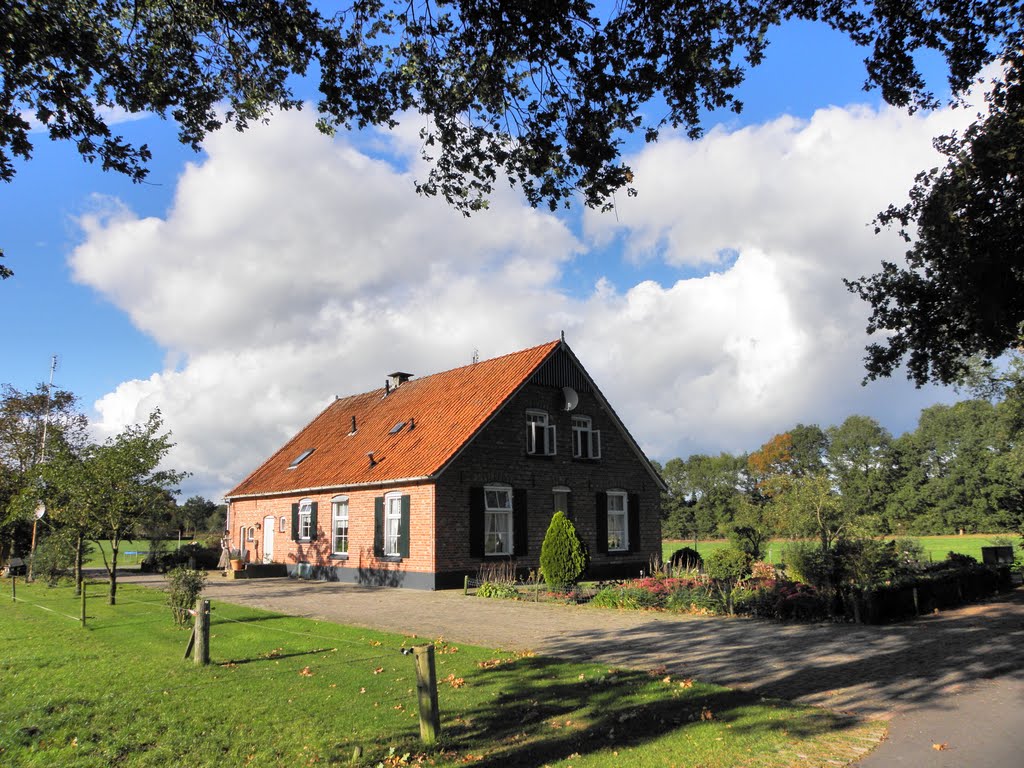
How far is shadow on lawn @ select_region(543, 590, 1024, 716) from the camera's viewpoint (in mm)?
8016

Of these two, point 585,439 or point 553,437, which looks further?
point 585,439

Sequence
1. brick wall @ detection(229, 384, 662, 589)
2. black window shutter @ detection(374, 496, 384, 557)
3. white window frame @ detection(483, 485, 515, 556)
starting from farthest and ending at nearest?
black window shutter @ detection(374, 496, 384, 557) → white window frame @ detection(483, 485, 515, 556) → brick wall @ detection(229, 384, 662, 589)

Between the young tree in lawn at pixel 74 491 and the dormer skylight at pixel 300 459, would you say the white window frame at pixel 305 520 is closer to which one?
the dormer skylight at pixel 300 459

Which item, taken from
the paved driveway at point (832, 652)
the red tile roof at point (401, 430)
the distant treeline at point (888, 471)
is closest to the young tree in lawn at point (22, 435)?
the red tile roof at point (401, 430)

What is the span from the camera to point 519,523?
23531mm

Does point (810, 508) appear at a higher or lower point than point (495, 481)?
lower

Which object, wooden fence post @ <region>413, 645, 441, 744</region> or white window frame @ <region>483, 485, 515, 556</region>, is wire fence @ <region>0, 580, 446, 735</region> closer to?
wooden fence post @ <region>413, 645, 441, 744</region>

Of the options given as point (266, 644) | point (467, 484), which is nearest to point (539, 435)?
point (467, 484)

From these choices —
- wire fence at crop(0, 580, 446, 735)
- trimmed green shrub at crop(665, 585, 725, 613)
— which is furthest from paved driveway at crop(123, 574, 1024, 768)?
wire fence at crop(0, 580, 446, 735)

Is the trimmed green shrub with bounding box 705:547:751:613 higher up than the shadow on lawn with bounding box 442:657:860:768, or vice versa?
the trimmed green shrub with bounding box 705:547:751:613

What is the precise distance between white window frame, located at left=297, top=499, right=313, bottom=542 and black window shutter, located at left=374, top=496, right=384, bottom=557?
16.1ft

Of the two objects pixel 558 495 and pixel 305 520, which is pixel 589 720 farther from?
pixel 305 520

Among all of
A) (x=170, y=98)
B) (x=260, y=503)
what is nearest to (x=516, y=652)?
(x=170, y=98)

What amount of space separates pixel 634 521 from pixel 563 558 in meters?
8.44
